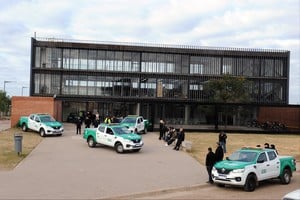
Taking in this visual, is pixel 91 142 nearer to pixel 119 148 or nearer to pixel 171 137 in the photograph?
pixel 119 148

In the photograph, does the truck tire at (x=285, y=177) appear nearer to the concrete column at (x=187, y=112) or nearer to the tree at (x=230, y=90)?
the tree at (x=230, y=90)

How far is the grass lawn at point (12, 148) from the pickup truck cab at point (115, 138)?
376cm

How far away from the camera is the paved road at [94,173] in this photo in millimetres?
16266

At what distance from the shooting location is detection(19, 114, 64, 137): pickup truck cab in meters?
38.1

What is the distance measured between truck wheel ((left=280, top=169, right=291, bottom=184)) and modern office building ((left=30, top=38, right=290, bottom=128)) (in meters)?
47.5

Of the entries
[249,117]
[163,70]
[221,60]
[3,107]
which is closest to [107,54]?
[163,70]

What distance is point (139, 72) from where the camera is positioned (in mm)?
71625

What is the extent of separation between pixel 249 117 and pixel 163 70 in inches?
656

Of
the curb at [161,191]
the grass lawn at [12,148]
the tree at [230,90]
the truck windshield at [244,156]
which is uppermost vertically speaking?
the tree at [230,90]

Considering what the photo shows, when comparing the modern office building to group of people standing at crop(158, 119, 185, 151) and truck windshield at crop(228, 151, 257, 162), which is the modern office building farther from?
truck windshield at crop(228, 151, 257, 162)

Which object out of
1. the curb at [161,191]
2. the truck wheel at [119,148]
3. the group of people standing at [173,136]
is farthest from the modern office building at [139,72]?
the curb at [161,191]

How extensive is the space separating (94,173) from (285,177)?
796 centimetres

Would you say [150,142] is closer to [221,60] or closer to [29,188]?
[29,188]

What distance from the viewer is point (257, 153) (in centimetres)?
1897
